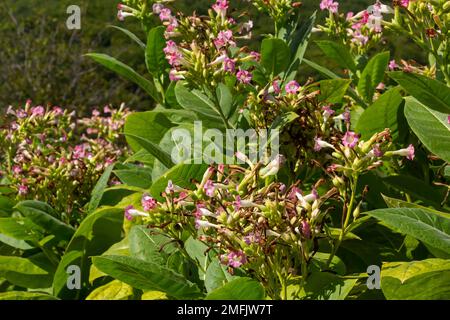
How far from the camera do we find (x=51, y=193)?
9.61 feet

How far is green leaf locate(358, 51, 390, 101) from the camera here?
104 inches

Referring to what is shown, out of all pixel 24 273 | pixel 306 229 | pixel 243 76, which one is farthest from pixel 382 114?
pixel 24 273

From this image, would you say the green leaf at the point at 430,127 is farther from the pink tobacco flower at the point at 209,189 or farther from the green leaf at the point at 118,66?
the green leaf at the point at 118,66

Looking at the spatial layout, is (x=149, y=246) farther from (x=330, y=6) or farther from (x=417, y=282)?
(x=330, y=6)

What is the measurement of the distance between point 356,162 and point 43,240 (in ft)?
4.32

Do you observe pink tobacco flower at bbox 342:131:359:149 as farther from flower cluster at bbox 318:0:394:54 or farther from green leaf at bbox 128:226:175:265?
flower cluster at bbox 318:0:394:54

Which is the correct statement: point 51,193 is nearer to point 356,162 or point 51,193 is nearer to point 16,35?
point 356,162

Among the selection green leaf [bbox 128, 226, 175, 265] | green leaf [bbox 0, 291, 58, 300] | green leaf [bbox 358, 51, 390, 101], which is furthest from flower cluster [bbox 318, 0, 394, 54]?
green leaf [bbox 0, 291, 58, 300]

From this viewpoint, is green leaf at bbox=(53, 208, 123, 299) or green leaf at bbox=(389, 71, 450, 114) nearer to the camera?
green leaf at bbox=(389, 71, 450, 114)

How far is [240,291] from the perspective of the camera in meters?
1.69

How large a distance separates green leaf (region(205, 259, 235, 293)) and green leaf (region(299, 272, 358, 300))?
18 cm

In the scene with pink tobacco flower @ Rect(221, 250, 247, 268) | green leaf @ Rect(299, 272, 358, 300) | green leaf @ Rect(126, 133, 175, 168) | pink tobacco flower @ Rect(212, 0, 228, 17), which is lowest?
green leaf @ Rect(299, 272, 358, 300)

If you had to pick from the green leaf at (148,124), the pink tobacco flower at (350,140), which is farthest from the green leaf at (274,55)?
the pink tobacco flower at (350,140)

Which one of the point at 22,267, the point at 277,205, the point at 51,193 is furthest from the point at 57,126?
the point at 277,205
